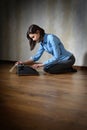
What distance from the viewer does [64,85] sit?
11.5ft

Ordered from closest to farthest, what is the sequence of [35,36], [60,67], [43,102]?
[43,102]
[35,36]
[60,67]

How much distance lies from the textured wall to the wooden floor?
1015mm

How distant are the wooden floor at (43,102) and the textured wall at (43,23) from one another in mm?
1015

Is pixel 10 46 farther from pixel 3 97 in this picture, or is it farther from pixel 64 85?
pixel 3 97

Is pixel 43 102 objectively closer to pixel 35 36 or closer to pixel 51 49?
pixel 35 36

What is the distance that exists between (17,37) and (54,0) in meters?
1.03

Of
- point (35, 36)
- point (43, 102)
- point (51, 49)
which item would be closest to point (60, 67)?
point (51, 49)

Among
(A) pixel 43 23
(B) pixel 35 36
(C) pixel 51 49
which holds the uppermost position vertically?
(A) pixel 43 23

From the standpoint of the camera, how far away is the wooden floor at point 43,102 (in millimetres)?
2127

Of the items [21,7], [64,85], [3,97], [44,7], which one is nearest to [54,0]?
[44,7]

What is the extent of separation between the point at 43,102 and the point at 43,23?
2613 mm

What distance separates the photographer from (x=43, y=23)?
507 cm

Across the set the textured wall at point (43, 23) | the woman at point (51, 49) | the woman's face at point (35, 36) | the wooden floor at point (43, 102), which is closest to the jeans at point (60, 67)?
the woman at point (51, 49)

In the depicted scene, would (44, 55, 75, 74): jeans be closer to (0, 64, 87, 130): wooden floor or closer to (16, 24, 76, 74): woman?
(16, 24, 76, 74): woman
